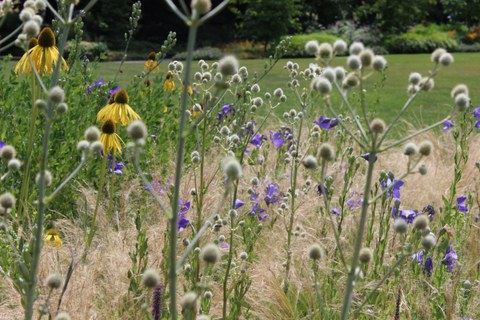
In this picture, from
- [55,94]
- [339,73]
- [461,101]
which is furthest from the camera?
[339,73]

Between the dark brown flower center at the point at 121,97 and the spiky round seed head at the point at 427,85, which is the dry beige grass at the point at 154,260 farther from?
the spiky round seed head at the point at 427,85

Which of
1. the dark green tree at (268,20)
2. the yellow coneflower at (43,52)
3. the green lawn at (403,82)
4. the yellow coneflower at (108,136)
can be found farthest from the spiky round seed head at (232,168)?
the dark green tree at (268,20)

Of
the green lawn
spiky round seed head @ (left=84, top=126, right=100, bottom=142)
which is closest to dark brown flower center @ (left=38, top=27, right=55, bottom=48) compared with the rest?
spiky round seed head @ (left=84, top=126, right=100, bottom=142)

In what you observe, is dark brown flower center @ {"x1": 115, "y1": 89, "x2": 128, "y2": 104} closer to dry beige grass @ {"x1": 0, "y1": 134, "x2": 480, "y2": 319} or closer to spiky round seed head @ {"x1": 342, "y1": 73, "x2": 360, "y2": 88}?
dry beige grass @ {"x1": 0, "y1": 134, "x2": 480, "y2": 319}

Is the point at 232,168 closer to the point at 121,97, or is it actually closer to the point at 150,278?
the point at 150,278

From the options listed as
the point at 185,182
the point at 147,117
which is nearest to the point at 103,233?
the point at 185,182

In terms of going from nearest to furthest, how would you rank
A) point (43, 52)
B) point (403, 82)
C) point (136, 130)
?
1. point (136, 130)
2. point (43, 52)
3. point (403, 82)

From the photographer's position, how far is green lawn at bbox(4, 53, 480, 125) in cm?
1080

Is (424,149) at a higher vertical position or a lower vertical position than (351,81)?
lower

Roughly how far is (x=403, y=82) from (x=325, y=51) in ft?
47.2

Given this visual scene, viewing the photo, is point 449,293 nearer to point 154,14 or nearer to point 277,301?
point 277,301

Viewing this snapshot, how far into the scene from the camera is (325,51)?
5.80 feet

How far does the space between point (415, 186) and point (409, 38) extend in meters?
22.2

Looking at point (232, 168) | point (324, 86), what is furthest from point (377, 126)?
point (232, 168)
